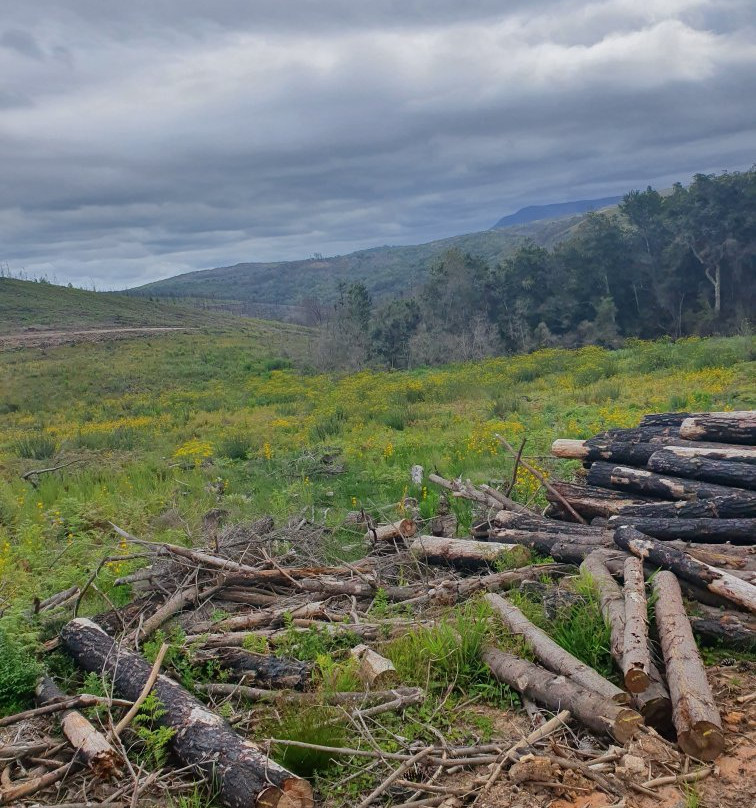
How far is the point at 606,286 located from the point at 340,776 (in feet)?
136

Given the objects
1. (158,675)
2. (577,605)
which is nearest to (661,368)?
(577,605)

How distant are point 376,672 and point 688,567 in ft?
7.48

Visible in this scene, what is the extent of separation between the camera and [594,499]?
22.0 feet

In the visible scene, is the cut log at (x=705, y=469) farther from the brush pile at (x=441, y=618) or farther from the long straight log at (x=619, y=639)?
the long straight log at (x=619, y=639)

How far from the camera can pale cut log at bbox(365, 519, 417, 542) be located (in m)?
6.52

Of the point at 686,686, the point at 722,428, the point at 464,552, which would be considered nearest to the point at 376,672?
the point at 686,686

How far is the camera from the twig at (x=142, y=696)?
3.80 metres

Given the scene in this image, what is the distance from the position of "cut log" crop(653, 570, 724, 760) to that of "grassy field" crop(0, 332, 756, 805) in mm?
438

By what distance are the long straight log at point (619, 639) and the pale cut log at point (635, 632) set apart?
0.11 ft

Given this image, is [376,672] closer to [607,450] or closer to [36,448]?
[607,450]

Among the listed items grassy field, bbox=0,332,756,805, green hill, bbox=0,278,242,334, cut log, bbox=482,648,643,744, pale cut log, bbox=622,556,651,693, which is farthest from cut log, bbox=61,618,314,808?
green hill, bbox=0,278,242,334

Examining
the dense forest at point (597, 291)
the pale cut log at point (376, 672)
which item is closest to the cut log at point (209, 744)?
the pale cut log at point (376, 672)

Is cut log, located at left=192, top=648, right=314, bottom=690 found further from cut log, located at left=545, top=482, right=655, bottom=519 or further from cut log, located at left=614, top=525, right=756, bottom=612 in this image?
cut log, located at left=545, top=482, right=655, bottom=519

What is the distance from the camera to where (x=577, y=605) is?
182 inches
